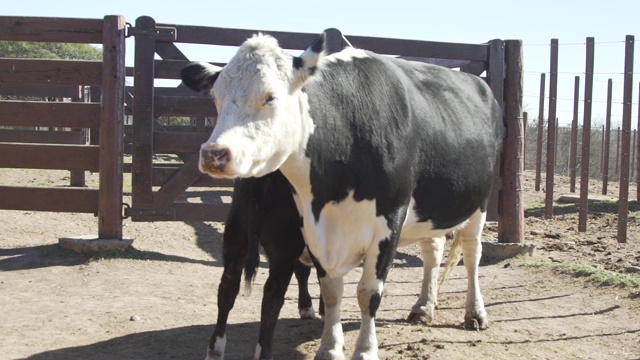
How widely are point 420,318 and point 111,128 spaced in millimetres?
3898

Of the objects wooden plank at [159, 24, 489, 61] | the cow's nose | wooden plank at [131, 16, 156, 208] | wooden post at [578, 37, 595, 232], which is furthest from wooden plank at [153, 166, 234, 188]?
wooden post at [578, 37, 595, 232]

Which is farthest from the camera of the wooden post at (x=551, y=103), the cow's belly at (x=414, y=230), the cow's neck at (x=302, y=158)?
the wooden post at (x=551, y=103)

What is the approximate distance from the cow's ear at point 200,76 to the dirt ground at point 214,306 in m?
1.74

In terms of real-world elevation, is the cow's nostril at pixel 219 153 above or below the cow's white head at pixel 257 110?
below

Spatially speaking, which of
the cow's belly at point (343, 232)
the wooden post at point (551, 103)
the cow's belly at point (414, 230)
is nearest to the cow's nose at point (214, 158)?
the cow's belly at point (343, 232)

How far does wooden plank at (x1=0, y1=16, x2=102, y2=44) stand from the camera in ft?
27.7

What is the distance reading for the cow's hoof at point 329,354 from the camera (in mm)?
5035

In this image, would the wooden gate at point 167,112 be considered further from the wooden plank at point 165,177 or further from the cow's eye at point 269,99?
the cow's eye at point 269,99

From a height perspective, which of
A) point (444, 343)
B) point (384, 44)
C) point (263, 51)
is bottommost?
point (444, 343)

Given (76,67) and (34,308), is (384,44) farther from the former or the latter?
(34,308)

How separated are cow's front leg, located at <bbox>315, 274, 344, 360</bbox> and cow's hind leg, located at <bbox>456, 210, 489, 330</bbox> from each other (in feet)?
4.72

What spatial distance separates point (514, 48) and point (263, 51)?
5.64 m

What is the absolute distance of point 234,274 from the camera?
5039 mm

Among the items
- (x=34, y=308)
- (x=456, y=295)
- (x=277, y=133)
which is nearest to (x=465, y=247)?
(x=456, y=295)
